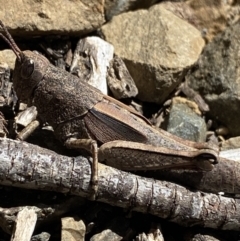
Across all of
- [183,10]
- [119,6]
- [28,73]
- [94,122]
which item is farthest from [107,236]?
[183,10]

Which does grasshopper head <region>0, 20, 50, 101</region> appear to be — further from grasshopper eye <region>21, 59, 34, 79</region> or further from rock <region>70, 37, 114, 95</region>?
rock <region>70, 37, 114, 95</region>

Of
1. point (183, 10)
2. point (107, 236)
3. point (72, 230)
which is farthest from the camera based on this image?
point (183, 10)

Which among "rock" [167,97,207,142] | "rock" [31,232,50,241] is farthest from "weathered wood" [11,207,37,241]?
"rock" [167,97,207,142]

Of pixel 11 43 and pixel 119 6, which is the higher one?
pixel 119 6

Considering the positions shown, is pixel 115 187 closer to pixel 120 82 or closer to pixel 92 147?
pixel 92 147

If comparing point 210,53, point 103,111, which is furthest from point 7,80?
point 210,53

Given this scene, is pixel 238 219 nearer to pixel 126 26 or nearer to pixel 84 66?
pixel 84 66
